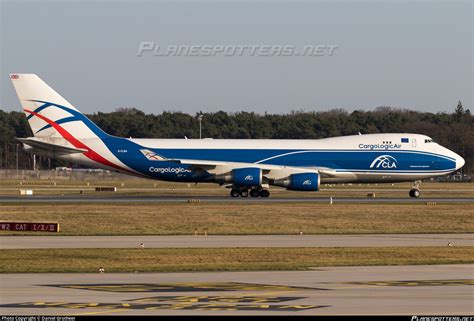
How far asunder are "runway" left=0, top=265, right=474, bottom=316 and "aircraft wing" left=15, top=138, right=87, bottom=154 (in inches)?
1630

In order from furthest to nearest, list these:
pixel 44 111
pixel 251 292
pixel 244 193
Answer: pixel 244 193 < pixel 44 111 < pixel 251 292

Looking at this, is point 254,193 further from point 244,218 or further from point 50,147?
point 244,218

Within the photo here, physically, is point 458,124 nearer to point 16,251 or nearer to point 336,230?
point 336,230

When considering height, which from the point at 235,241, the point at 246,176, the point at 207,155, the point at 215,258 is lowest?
the point at 215,258

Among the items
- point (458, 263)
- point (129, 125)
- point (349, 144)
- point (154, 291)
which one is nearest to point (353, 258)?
point (458, 263)

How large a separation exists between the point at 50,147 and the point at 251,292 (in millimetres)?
46788

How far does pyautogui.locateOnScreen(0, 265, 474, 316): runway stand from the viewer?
17.9m

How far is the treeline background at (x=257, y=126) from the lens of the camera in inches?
5266

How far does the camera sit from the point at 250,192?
216ft

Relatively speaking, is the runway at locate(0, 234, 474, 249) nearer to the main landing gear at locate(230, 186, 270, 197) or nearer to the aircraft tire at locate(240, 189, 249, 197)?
the main landing gear at locate(230, 186, 270, 197)

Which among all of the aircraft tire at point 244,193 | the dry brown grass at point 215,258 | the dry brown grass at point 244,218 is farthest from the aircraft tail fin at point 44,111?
the dry brown grass at point 215,258

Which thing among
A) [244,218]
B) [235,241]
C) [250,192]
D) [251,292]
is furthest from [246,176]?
[251,292]

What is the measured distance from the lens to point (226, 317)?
1675 cm

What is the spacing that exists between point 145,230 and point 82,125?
1089 inches
